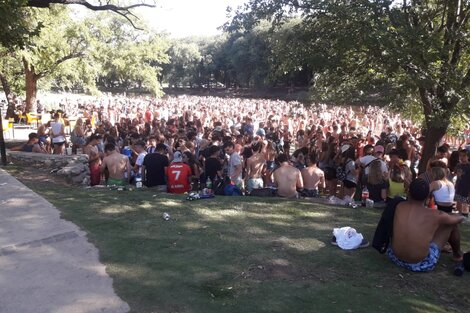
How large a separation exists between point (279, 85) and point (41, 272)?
6155 centimetres

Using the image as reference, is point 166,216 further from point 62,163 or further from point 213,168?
point 62,163

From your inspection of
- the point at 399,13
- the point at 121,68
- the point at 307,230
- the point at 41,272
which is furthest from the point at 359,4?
the point at 121,68

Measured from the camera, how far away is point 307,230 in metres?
5.96

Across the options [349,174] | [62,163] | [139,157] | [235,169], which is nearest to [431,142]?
[349,174]

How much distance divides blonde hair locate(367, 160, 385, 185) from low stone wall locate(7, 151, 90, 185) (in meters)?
6.13

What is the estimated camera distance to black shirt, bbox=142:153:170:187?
846 centimetres

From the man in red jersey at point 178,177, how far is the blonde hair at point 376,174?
10.6 ft

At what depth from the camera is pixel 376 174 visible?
7.39m

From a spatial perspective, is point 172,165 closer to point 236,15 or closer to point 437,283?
point 236,15

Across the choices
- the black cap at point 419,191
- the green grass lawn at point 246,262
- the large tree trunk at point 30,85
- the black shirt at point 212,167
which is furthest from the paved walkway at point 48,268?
the large tree trunk at point 30,85

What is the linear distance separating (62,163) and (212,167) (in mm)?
4243

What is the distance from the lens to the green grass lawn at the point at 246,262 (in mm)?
3986

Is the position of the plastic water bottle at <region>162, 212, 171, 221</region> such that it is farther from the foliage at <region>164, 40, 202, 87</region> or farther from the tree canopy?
the foliage at <region>164, 40, 202, 87</region>

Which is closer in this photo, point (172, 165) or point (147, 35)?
point (172, 165)
